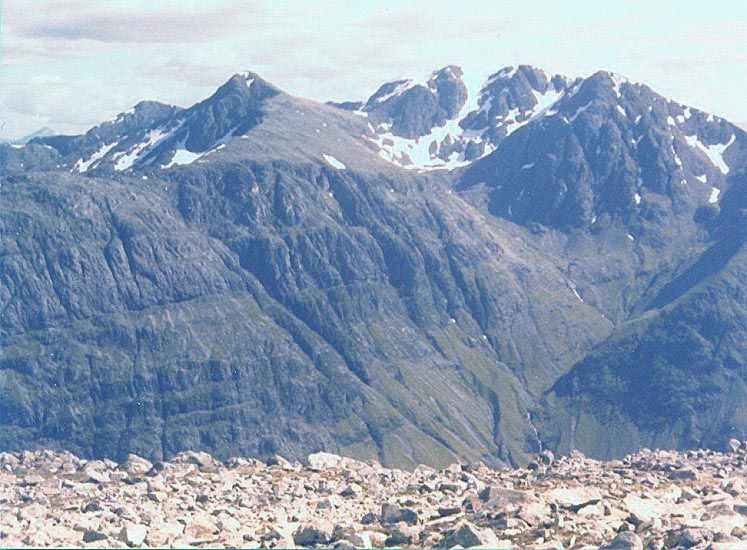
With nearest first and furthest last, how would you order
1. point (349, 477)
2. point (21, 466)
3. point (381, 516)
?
point (381, 516), point (349, 477), point (21, 466)

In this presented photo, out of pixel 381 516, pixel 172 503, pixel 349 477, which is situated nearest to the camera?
pixel 381 516

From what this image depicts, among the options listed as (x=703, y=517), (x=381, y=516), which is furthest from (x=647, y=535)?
(x=381, y=516)

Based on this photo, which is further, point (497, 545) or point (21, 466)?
point (21, 466)

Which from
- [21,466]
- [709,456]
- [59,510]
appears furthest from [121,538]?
[709,456]

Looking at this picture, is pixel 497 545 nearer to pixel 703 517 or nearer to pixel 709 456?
pixel 703 517

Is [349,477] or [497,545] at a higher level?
[497,545]

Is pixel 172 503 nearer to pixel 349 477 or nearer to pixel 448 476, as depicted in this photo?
pixel 349 477

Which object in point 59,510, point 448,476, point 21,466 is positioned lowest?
point 21,466
